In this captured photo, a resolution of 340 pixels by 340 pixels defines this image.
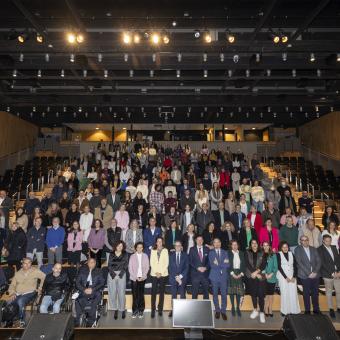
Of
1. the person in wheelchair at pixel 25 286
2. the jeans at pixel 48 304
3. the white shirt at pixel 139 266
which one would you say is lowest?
the jeans at pixel 48 304

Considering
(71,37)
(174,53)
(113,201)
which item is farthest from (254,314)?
(71,37)

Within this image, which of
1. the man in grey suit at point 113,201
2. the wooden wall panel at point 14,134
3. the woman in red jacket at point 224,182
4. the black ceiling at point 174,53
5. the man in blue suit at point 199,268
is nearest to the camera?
the man in blue suit at point 199,268

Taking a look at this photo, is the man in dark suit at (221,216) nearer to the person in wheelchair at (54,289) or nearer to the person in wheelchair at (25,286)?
the person in wheelchair at (54,289)

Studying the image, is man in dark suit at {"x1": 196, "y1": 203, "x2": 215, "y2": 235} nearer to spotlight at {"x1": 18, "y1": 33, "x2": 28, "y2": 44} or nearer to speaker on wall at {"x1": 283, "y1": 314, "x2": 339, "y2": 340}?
speaker on wall at {"x1": 283, "y1": 314, "x2": 339, "y2": 340}

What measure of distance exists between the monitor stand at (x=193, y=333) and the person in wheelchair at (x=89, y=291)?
1877 millimetres

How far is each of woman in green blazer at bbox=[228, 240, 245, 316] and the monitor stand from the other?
5.67 ft

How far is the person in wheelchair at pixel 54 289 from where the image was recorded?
6129 mm

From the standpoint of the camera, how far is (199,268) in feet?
21.8

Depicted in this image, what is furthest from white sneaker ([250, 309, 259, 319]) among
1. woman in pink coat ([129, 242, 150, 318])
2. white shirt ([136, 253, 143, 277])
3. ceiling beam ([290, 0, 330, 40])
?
ceiling beam ([290, 0, 330, 40])

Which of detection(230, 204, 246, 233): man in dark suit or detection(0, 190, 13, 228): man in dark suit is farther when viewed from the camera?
detection(0, 190, 13, 228): man in dark suit

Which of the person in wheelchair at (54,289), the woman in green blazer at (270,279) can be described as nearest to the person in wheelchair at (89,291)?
the person in wheelchair at (54,289)

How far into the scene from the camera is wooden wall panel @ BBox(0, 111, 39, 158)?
53.6 ft

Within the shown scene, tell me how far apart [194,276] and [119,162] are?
7279 millimetres

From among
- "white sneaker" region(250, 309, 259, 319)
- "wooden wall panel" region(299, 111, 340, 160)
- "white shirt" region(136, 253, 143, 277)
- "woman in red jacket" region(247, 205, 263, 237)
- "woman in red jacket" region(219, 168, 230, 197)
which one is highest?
"wooden wall panel" region(299, 111, 340, 160)
